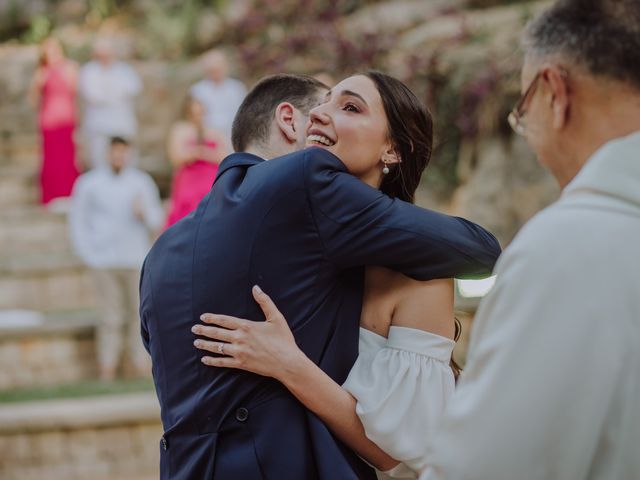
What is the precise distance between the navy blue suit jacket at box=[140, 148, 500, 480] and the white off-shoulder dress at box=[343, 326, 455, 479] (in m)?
0.08

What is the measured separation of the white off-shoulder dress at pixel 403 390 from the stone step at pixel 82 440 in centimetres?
474

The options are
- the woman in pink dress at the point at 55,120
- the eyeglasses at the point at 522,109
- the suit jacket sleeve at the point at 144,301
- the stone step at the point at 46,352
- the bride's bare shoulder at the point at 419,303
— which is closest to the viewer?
the eyeglasses at the point at 522,109

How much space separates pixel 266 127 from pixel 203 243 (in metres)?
0.50

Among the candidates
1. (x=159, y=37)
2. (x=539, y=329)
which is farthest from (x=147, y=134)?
(x=539, y=329)

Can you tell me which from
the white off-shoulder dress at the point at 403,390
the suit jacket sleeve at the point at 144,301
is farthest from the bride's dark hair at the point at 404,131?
the suit jacket sleeve at the point at 144,301

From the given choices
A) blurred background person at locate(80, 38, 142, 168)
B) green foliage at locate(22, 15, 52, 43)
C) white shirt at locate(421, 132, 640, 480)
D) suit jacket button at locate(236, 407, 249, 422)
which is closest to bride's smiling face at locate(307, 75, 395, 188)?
suit jacket button at locate(236, 407, 249, 422)

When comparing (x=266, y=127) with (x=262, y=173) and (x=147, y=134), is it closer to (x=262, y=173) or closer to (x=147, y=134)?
(x=262, y=173)

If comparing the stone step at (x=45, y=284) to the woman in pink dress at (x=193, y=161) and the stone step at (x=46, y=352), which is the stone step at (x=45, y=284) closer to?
the stone step at (x=46, y=352)

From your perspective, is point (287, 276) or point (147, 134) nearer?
point (287, 276)

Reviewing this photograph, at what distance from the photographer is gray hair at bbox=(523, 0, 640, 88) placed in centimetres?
163

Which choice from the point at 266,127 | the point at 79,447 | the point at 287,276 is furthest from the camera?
the point at 79,447

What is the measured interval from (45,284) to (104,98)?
8.77ft

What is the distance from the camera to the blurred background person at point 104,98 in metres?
11.7

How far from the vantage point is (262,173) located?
2.51 metres
